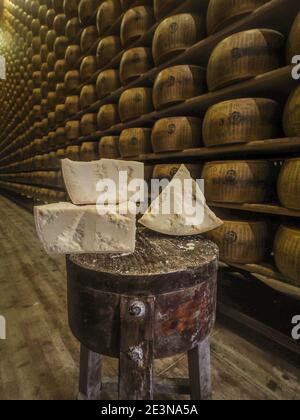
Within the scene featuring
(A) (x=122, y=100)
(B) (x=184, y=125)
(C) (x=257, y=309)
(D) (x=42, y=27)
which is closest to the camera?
(C) (x=257, y=309)

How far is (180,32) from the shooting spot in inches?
80.2

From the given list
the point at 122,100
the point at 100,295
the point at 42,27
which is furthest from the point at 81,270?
the point at 42,27

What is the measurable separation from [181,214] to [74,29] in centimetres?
423

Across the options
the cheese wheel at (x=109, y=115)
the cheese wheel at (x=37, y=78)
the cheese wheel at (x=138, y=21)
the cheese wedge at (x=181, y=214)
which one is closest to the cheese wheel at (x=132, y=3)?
the cheese wheel at (x=138, y=21)

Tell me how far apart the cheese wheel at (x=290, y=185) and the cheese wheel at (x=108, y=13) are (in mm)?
2731

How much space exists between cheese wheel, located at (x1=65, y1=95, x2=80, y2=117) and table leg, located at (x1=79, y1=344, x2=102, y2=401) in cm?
391

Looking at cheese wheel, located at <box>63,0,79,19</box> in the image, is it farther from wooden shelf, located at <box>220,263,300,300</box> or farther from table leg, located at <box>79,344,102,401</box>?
table leg, located at <box>79,344,102,401</box>

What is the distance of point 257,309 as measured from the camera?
6.07 ft

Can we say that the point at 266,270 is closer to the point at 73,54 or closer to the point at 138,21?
the point at 138,21

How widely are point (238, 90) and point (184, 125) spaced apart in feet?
1.67

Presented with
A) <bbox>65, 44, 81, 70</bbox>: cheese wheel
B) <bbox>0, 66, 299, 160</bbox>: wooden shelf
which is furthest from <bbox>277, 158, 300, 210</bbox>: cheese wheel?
<bbox>65, 44, 81, 70</bbox>: cheese wheel

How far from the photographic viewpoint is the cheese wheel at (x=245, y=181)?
1645 millimetres

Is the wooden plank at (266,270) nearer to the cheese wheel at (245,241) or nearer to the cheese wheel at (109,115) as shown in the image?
the cheese wheel at (245,241)
